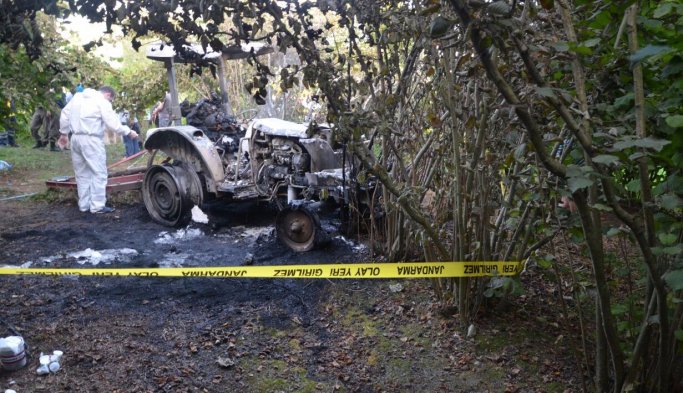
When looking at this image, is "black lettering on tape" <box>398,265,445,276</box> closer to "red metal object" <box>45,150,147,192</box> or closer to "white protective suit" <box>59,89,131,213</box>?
"red metal object" <box>45,150,147,192</box>

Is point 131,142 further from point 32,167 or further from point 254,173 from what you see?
point 254,173

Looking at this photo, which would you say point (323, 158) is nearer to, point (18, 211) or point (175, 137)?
point (175, 137)

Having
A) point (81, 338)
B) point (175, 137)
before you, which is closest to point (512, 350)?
point (81, 338)

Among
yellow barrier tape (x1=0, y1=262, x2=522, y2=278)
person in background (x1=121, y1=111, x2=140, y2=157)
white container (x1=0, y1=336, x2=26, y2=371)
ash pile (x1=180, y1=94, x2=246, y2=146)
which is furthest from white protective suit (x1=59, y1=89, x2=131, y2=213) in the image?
person in background (x1=121, y1=111, x2=140, y2=157)

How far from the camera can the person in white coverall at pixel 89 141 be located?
350 inches

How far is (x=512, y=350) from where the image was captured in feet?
13.3

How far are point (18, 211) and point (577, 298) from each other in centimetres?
818

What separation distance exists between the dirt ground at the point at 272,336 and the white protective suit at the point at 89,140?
111 inches

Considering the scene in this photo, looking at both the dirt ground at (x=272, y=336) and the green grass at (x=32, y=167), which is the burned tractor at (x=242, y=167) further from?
the green grass at (x=32, y=167)

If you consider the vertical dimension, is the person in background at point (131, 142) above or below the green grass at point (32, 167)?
above

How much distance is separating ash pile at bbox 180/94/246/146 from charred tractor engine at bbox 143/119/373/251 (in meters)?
0.01

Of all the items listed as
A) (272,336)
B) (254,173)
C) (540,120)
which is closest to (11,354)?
(272,336)

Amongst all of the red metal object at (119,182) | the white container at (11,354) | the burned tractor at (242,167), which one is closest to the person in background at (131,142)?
the red metal object at (119,182)

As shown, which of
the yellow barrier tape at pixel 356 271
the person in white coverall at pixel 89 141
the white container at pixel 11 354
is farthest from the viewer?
the person in white coverall at pixel 89 141
